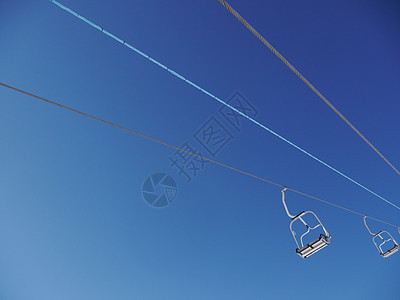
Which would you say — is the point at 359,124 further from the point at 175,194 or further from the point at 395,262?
the point at 395,262

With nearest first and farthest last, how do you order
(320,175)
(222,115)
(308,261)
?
(222,115)
(320,175)
(308,261)

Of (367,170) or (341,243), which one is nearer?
(367,170)

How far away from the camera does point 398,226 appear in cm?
757

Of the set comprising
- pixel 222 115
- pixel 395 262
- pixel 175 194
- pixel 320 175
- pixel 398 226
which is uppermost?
pixel 222 115

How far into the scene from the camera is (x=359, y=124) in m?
4.17

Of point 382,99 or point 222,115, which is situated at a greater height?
point 222,115

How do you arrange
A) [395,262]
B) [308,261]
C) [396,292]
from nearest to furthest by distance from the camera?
[308,261]
[395,262]
[396,292]

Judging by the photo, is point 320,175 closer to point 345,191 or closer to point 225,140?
point 345,191

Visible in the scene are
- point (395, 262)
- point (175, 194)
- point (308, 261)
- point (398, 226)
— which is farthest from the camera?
point (395, 262)

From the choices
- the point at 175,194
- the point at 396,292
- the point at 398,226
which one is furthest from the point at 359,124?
the point at 396,292

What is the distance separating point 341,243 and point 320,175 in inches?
125

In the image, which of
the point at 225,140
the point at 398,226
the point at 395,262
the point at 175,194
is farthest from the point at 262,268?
the point at 395,262

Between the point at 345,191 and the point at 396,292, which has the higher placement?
the point at 345,191

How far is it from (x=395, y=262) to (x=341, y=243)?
5785 mm
